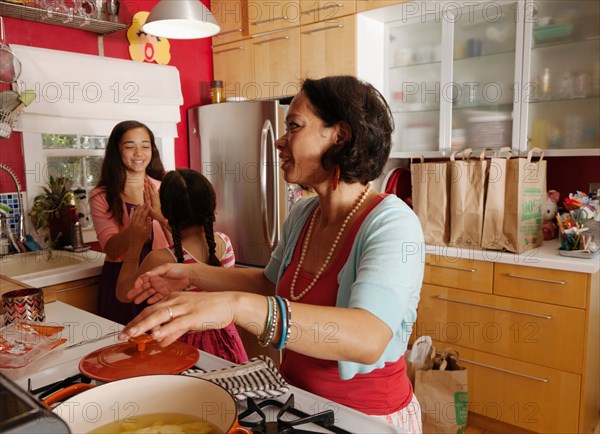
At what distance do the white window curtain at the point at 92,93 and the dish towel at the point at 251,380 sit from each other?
7.51 ft

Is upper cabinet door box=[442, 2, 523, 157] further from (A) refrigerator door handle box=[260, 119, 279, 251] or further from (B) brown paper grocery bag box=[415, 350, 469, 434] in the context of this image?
(B) brown paper grocery bag box=[415, 350, 469, 434]

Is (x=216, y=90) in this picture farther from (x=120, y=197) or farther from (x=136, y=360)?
(x=136, y=360)

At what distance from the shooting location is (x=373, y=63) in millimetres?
2877

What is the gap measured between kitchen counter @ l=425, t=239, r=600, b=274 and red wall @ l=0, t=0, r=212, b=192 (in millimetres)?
2012

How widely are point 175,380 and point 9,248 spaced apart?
2261mm

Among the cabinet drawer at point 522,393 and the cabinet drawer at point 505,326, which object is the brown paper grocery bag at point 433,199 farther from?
the cabinet drawer at point 522,393

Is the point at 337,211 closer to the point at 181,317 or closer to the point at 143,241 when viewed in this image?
the point at 181,317

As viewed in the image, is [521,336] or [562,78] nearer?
[521,336]

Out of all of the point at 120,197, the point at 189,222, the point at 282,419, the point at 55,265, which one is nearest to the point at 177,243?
the point at 189,222

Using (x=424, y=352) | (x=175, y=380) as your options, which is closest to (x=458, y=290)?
(x=424, y=352)

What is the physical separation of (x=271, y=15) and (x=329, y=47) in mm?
523

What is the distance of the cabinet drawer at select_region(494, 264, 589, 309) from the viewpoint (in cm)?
205

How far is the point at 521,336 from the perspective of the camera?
7.32 feet

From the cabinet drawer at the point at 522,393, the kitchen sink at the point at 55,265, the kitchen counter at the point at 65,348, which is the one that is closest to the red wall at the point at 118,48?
the kitchen sink at the point at 55,265
